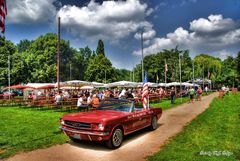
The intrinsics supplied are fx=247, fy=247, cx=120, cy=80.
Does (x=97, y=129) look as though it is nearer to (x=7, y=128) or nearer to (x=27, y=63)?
(x=7, y=128)

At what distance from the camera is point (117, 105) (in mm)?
9789

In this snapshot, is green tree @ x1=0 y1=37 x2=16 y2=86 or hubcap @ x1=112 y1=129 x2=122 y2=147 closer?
hubcap @ x1=112 y1=129 x2=122 y2=147

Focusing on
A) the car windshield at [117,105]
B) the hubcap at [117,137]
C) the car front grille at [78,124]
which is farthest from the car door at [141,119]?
the car front grille at [78,124]

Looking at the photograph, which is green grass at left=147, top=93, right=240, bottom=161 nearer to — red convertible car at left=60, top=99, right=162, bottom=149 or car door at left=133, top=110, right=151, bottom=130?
car door at left=133, top=110, right=151, bottom=130

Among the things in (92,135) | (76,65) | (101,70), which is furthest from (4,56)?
(76,65)

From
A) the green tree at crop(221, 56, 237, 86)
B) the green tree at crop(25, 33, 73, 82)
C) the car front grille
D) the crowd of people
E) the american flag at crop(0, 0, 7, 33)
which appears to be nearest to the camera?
the car front grille

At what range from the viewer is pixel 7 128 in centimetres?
1208

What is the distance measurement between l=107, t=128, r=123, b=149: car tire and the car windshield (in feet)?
3.71

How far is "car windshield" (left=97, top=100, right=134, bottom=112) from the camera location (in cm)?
960

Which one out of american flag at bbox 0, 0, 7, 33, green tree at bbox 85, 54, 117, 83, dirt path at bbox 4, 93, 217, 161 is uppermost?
green tree at bbox 85, 54, 117, 83

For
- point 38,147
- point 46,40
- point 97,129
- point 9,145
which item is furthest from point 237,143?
point 46,40

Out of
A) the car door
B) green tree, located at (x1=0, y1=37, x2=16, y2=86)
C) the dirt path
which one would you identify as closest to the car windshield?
the car door

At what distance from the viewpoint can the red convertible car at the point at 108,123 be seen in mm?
7869

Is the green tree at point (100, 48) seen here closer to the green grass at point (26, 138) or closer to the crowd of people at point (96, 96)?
the crowd of people at point (96, 96)
